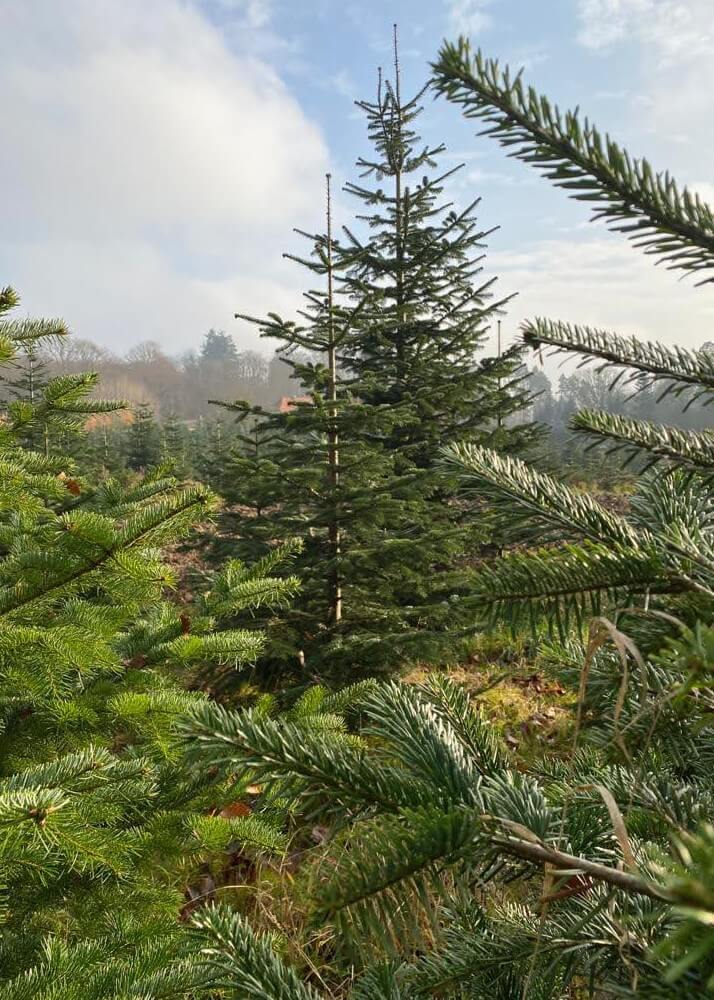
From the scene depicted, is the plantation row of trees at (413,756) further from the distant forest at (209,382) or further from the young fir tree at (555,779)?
the distant forest at (209,382)

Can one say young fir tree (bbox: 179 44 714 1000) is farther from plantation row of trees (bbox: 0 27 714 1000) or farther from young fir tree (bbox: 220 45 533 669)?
young fir tree (bbox: 220 45 533 669)

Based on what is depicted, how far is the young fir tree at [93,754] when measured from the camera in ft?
4.62

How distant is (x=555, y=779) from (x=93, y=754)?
1.22 m

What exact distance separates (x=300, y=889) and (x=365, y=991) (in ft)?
8.21

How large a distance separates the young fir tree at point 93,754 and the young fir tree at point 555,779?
2.28 ft

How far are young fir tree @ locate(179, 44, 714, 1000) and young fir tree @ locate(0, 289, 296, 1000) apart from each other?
0.69m

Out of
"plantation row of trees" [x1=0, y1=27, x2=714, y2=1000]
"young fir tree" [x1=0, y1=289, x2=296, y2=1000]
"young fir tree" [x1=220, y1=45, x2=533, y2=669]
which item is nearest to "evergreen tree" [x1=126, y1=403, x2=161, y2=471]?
"young fir tree" [x1=220, y1=45, x2=533, y2=669]

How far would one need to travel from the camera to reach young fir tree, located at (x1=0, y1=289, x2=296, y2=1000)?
1.41m

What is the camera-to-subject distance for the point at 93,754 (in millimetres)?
1559

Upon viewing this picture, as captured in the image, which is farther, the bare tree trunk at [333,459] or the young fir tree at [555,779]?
the bare tree trunk at [333,459]

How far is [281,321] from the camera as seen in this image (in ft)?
17.9

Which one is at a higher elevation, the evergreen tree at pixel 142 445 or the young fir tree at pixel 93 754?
the evergreen tree at pixel 142 445

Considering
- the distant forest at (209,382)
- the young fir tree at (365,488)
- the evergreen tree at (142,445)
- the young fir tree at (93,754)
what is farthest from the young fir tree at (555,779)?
the distant forest at (209,382)

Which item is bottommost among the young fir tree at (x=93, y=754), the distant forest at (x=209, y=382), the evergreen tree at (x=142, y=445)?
the young fir tree at (x=93, y=754)
